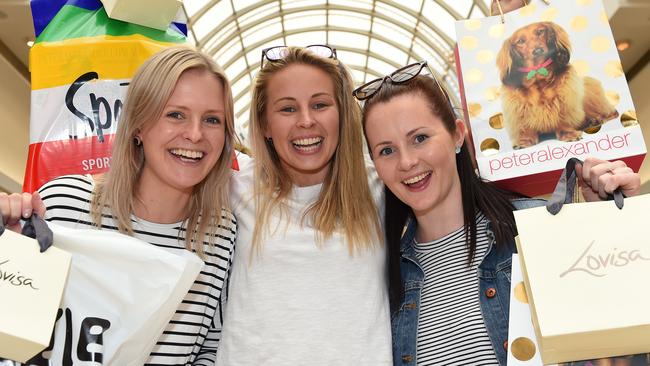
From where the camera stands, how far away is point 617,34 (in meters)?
7.87

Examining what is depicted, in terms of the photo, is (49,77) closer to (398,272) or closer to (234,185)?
(234,185)

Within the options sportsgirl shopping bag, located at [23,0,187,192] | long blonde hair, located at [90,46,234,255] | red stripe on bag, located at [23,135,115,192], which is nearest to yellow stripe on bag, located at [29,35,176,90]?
sportsgirl shopping bag, located at [23,0,187,192]

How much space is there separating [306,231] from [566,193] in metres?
0.96

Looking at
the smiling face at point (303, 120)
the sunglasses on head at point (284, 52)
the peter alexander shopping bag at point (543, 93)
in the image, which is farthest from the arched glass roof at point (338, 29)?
the peter alexander shopping bag at point (543, 93)

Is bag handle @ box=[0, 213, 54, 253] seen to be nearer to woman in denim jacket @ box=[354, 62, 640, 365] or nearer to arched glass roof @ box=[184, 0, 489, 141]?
woman in denim jacket @ box=[354, 62, 640, 365]

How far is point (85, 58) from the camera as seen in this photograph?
2.49m

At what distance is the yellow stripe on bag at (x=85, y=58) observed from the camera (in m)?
2.49

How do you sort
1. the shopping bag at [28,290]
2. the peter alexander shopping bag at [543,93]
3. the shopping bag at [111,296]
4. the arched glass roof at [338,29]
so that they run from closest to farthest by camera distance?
the shopping bag at [28,290], the shopping bag at [111,296], the peter alexander shopping bag at [543,93], the arched glass roof at [338,29]

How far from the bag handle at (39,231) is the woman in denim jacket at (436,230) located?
1087 mm

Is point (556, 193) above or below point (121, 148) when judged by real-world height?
below

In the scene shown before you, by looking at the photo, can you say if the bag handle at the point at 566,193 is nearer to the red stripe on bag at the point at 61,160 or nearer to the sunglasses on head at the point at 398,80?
the sunglasses on head at the point at 398,80

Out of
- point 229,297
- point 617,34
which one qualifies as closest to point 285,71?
point 229,297

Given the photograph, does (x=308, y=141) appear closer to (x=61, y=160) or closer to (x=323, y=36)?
(x=61, y=160)

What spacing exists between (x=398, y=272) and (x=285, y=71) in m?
0.94
